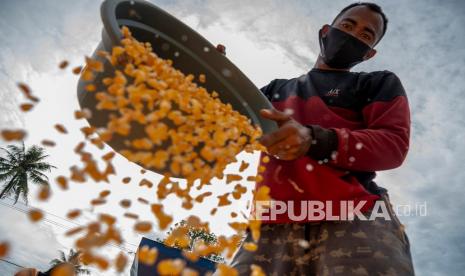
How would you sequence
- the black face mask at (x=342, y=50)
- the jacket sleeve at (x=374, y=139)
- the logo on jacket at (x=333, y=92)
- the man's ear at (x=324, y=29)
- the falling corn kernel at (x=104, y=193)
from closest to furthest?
the falling corn kernel at (x=104, y=193), the jacket sleeve at (x=374, y=139), the logo on jacket at (x=333, y=92), the black face mask at (x=342, y=50), the man's ear at (x=324, y=29)

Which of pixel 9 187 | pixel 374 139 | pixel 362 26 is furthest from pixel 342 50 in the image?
pixel 9 187

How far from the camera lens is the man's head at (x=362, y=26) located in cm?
239

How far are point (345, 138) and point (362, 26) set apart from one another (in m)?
1.12

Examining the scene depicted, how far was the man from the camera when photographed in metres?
1.51

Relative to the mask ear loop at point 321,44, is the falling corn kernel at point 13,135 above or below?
below

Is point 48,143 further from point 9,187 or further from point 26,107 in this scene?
point 9,187

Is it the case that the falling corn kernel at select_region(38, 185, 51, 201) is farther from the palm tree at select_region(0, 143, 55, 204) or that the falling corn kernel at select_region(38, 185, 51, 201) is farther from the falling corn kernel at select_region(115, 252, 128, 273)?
the palm tree at select_region(0, 143, 55, 204)

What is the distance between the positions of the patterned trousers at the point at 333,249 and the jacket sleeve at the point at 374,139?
21 centimetres

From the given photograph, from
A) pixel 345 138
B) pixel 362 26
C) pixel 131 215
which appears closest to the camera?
pixel 131 215

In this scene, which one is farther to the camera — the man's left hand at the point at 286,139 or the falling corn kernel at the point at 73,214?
the man's left hand at the point at 286,139

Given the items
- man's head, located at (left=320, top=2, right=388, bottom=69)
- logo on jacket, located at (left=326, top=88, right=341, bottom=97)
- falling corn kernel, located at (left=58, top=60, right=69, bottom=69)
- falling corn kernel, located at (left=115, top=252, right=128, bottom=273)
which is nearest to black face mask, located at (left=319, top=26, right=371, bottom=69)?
man's head, located at (left=320, top=2, right=388, bottom=69)

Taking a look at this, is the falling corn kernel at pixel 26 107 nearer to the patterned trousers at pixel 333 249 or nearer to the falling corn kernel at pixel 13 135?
the falling corn kernel at pixel 13 135

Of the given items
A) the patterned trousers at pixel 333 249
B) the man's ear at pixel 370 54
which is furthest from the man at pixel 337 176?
the man's ear at pixel 370 54

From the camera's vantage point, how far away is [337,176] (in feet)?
5.65
